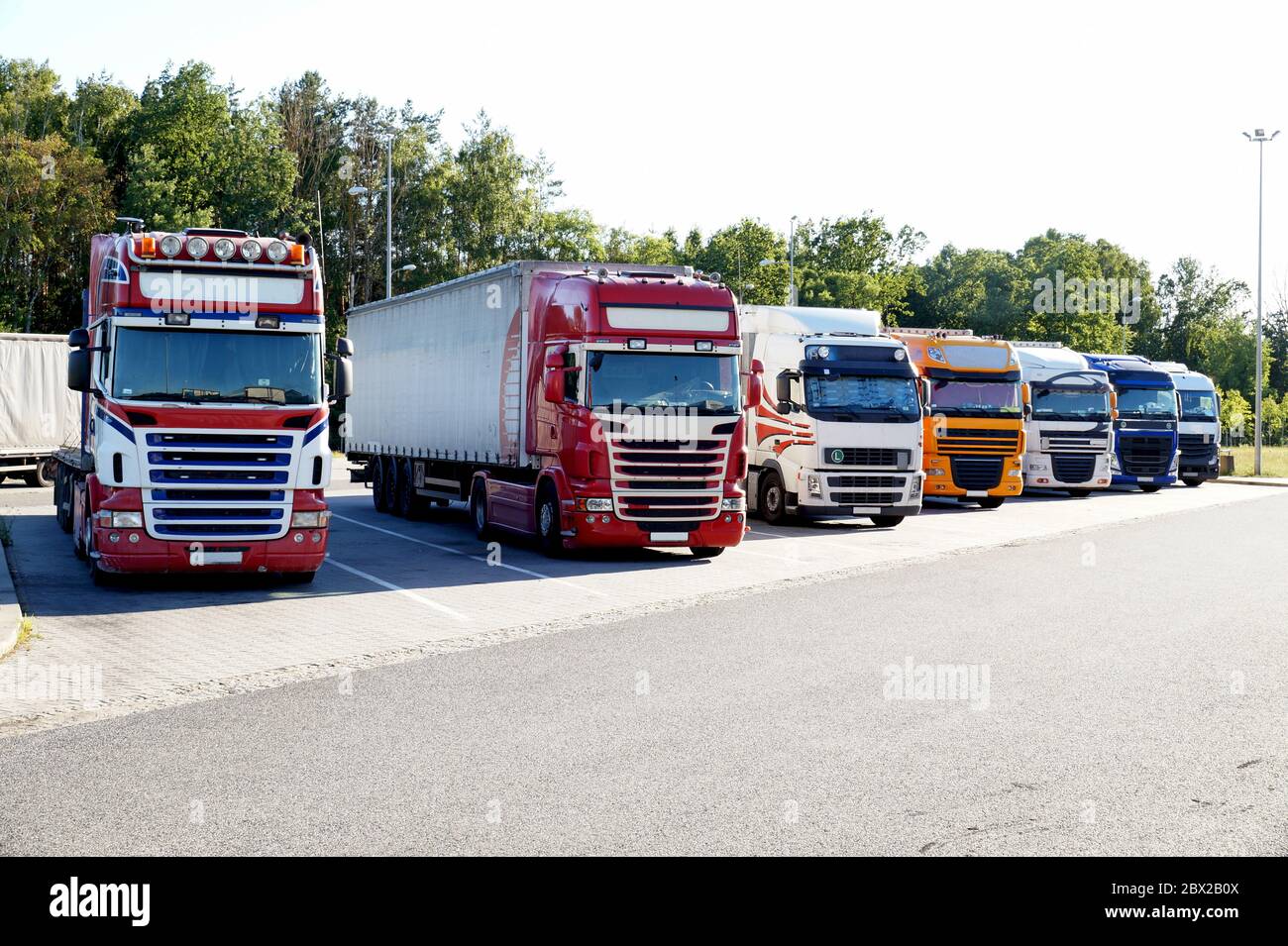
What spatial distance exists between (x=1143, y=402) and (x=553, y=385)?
923 inches

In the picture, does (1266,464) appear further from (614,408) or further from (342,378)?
(342,378)

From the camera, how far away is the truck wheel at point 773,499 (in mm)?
24031

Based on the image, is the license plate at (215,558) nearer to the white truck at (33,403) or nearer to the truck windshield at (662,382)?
the truck windshield at (662,382)

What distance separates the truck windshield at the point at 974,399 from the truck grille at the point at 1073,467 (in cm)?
468

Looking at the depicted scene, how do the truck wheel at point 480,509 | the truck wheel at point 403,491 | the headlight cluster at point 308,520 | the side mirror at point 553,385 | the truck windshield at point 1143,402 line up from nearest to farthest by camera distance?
the headlight cluster at point 308,520 → the side mirror at point 553,385 → the truck wheel at point 480,509 → the truck wheel at point 403,491 → the truck windshield at point 1143,402

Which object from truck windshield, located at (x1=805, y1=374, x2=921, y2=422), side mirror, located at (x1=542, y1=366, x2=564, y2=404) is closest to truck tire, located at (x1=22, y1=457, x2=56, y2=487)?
side mirror, located at (x1=542, y1=366, x2=564, y2=404)

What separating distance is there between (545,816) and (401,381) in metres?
19.1

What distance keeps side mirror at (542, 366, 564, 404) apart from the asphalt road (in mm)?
5672

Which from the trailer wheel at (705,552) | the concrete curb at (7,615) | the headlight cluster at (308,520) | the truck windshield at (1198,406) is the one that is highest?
the truck windshield at (1198,406)

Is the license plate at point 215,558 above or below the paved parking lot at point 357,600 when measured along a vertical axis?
above

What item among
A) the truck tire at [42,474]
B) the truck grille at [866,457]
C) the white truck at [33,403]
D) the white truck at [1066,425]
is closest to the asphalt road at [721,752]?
the truck grille at [866,457]

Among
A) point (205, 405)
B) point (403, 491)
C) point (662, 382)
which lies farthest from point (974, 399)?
point (205, 405)
